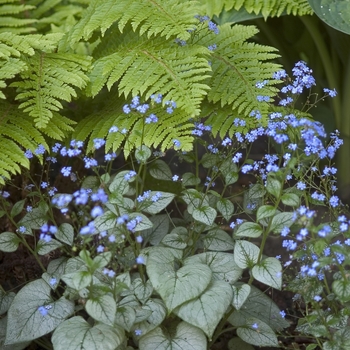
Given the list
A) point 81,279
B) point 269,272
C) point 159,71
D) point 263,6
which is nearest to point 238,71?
point 159,71

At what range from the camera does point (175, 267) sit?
1790mm

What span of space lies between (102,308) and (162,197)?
432mm

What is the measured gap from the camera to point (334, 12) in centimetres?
219

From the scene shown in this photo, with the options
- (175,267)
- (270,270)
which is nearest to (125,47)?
(175,267)

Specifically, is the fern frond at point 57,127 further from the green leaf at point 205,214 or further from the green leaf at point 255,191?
the green leaf at point 255,191

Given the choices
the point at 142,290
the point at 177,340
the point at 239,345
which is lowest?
the point at 239,345

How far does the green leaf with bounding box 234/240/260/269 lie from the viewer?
1683 millimetres

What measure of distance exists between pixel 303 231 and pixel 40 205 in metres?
0.87

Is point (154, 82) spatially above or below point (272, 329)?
above

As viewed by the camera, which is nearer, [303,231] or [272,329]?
[303,231]

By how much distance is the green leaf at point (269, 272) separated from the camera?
1.59m

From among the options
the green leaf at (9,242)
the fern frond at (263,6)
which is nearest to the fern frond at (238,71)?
the fern frond at (263,6)

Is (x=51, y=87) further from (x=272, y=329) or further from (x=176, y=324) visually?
(x=272, y=329)

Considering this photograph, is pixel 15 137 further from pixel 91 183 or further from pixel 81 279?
pixel 81 279
